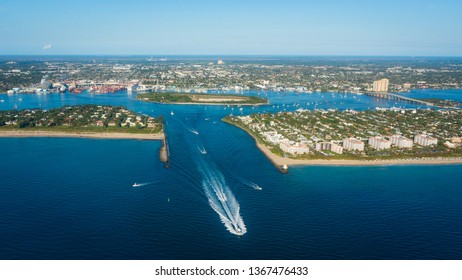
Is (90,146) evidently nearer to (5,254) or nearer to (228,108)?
(5,254)

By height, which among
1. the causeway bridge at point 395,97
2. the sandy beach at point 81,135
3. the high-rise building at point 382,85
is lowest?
the sandy beach at point 81,135

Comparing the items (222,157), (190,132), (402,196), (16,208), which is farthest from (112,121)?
(402,196)

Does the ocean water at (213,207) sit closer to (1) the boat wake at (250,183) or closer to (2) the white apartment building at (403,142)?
(1) the boat wake at (250,183)

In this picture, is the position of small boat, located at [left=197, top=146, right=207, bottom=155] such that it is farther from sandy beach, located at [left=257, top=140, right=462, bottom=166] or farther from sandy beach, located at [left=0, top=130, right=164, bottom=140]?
sandy beach, located at [left=0, top=130, right=164, bottom=140]

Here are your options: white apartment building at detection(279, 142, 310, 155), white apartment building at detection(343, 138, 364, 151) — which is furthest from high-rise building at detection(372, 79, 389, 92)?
white apartment building at detection(279, 142, 310, 155)

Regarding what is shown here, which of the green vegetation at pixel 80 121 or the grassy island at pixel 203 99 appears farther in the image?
the grassy island at pixel 203 99

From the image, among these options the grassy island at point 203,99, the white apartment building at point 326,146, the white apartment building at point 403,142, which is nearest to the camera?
the white apartment building at point 326,146

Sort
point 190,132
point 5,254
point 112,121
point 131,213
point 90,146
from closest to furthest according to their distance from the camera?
point 5,254 → point 131,213 → point 90,146 → point 190,132 → point 112,121

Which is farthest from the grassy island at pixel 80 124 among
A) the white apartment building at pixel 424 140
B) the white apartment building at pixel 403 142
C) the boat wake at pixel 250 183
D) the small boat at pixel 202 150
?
the white apartment building at pixel 424 140
